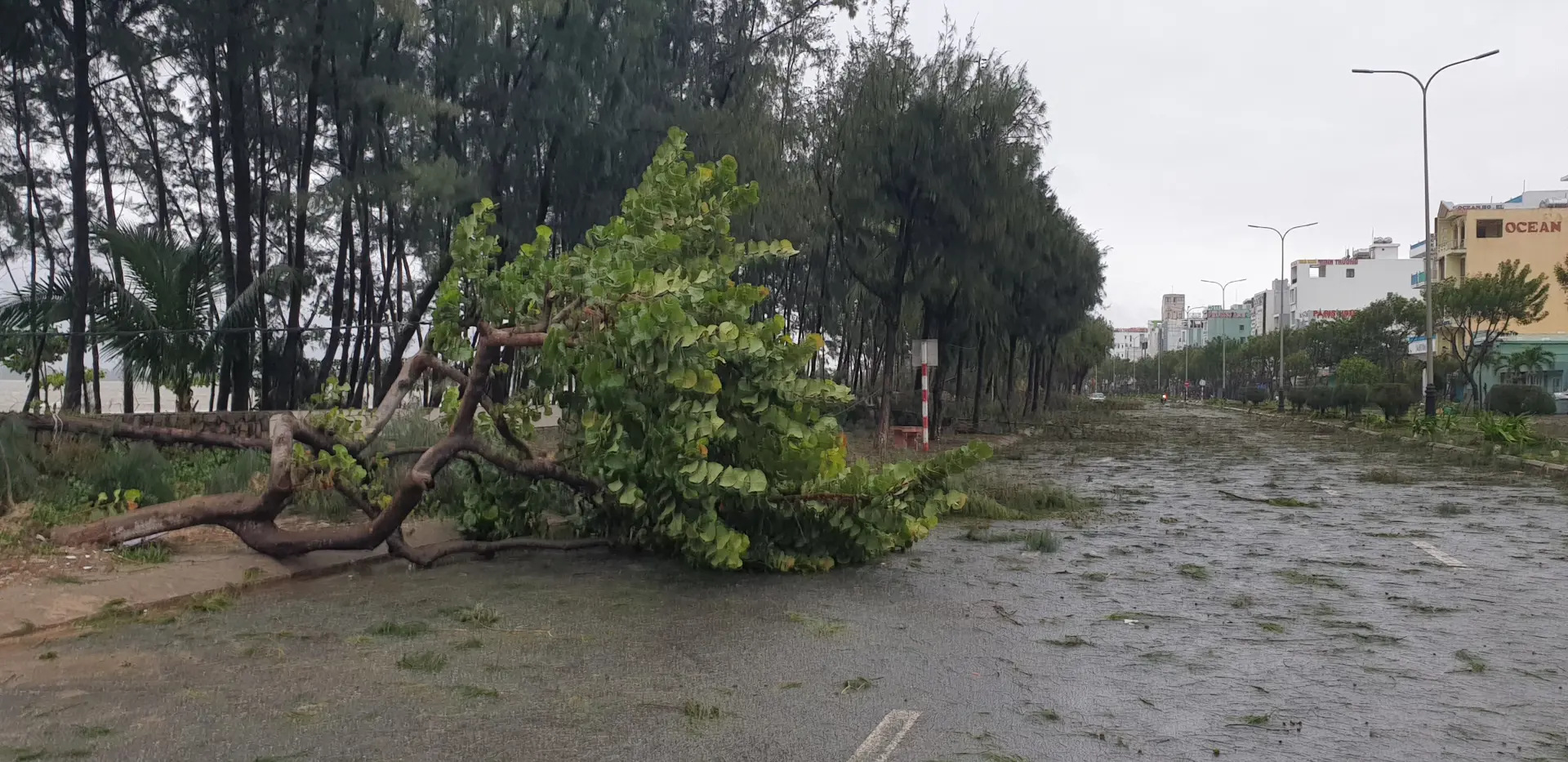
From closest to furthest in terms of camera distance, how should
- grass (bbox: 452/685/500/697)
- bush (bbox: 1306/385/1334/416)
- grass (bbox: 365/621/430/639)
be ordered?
1. grass (bbox: 452/685/500/697)
2. grass (bbox: 365/621/430/639)
3. bush (bbox: 1306/385/1334/416)

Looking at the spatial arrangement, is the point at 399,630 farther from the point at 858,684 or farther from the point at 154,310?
the point at 154,310

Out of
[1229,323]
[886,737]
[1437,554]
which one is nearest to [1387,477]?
[1437,554]

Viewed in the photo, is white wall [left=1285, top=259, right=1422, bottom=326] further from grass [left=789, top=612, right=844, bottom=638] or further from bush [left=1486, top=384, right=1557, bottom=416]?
grass [left=789, top=612, right=844, bottom=638]

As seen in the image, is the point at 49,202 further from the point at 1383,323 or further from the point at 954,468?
the point at 1383,323

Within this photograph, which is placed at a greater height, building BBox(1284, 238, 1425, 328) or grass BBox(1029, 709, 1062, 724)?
building BBox(1284, 238, 1425, 328)

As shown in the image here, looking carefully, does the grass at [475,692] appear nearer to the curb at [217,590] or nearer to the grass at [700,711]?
the grass at [700,711]

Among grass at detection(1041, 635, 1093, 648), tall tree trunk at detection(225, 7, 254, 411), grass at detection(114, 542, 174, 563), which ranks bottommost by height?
grass at detection(1041, 635, 1093, 648)

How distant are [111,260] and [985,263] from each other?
19.5 metres

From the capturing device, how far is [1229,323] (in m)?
183

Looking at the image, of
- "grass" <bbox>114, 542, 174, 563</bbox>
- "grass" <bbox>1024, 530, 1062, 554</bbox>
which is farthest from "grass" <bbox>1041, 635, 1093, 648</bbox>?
"grass" <bbox>114, 542, 174, 563</bbox>

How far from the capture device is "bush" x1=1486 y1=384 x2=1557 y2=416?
37469 millimetres

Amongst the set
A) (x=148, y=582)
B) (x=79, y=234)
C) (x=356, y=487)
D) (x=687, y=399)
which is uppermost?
(x=79, y=234)

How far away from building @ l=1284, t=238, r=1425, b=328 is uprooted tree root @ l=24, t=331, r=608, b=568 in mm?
132373

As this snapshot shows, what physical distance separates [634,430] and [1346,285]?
140332 mm
